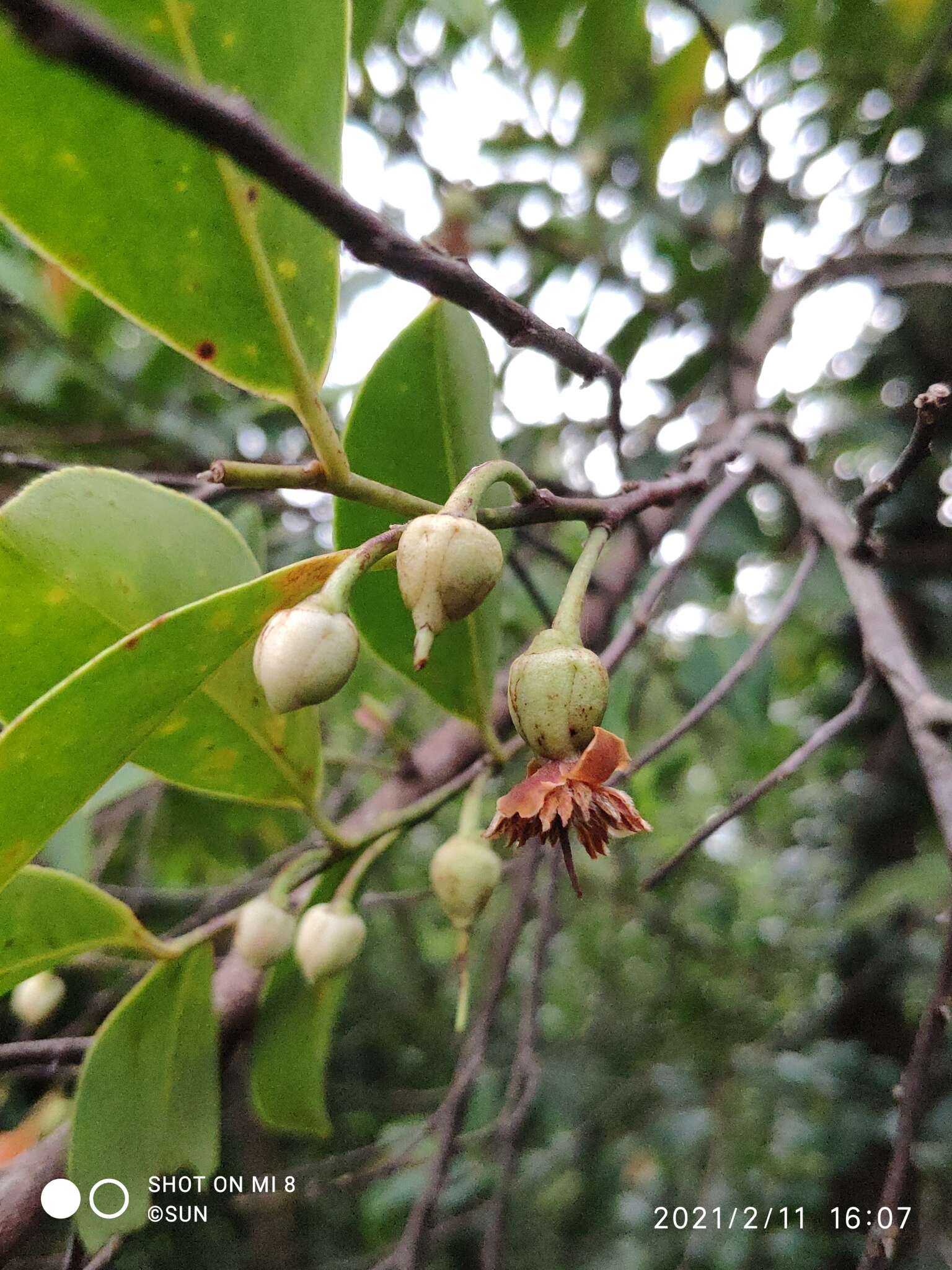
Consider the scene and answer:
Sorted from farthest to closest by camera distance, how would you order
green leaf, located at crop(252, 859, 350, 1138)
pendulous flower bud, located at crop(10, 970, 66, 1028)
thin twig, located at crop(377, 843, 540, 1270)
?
pendulous flower bud, located at crop(10, 970, 66, 1028) → green leaf, located at crop(252, 859, 350, 1138) → thin twig, located at crop(377, 843, 540, 1270)

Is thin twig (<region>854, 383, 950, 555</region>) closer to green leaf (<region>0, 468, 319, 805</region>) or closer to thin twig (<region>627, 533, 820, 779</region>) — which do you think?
thin twig (<region>627, 533, 820, 779</region>)

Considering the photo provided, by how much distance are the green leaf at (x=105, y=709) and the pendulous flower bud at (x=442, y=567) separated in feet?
0.26

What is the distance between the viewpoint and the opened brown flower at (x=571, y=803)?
0.59 meters

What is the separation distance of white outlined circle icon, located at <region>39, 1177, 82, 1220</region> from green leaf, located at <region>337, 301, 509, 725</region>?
1.61ft

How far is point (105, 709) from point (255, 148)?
30 centimetres

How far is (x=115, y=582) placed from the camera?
0.65m

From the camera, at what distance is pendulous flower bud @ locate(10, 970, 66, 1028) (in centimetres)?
139

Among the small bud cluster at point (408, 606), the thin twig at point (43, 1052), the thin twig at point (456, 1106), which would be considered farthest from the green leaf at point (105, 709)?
the thin twig at point (456, 1106)

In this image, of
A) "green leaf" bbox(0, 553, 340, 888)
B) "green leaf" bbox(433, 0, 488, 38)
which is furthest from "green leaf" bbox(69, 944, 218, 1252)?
"green leaf" bbox(433, 0, 488, 38)

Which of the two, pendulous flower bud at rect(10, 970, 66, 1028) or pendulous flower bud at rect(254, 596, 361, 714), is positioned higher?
pendulous flower bud at rect(10, 970, 66, 1028)

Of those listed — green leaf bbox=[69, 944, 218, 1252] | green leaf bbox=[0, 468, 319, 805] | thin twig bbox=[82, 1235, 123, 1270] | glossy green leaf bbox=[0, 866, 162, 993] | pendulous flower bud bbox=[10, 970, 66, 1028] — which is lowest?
thin twig bbox=[82, 1235, 123, 1270]

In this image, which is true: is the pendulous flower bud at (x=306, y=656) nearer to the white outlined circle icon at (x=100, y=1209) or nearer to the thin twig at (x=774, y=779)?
the thin twig at (x=774, y=779)

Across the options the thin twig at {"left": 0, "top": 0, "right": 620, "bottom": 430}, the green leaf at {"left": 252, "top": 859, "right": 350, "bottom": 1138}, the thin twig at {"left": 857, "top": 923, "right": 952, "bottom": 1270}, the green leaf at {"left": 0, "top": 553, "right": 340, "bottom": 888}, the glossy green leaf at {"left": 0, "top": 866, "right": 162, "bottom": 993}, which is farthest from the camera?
the green leaf at {"left": 252, "top": 859, "right": 350, "bottom": 1138}

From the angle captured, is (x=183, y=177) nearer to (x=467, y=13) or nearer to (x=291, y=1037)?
(x=291, y=1037)
